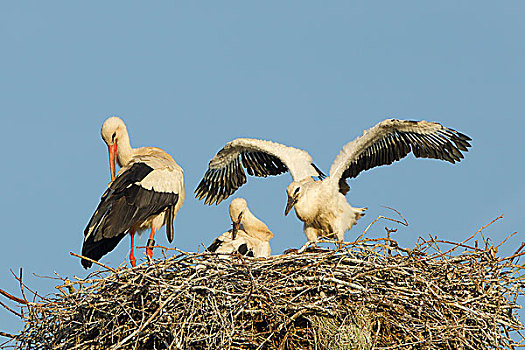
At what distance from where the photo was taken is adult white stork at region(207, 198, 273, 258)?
8031 millimetres

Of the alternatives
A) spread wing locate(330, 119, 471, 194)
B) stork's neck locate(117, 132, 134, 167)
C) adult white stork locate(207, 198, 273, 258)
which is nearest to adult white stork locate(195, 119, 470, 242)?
spread wing locate(330, 119, 471, 194)

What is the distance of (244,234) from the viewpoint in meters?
8.38

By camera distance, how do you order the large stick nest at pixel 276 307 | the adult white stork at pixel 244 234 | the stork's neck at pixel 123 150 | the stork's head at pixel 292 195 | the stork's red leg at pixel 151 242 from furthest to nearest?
the stork's neck at pixel 123 150 → the adult white stork at pixel 244 234 → the stork's red leg at pixel 151 242 → the stork's head at pixel 292 195 → the large stick nest at pixel 276 307

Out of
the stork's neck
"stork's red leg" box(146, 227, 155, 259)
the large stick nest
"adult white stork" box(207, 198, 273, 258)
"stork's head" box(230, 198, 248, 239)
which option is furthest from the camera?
the stork's neck

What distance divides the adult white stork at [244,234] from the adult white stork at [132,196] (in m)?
0.53

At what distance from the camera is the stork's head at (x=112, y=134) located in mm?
8578

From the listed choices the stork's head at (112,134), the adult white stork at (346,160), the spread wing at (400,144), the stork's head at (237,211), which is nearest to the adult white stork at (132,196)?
the stork's head at (112,134)

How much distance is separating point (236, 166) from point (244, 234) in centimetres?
122

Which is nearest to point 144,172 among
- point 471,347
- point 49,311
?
point 49,311


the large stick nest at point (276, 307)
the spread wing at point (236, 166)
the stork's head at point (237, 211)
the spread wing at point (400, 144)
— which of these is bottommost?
the large stick nest at point (276, 307)

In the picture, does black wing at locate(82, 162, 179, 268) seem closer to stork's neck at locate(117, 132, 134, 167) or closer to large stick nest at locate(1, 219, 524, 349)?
stork's neck at locate(117, 132, 134, 167)

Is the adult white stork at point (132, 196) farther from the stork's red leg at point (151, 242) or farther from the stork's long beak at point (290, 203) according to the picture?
the stork's long beak at point (290, 203)

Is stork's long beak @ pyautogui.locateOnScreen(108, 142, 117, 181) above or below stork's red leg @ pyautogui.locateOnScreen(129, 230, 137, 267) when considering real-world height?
above

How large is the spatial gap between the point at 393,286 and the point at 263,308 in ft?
2.92
